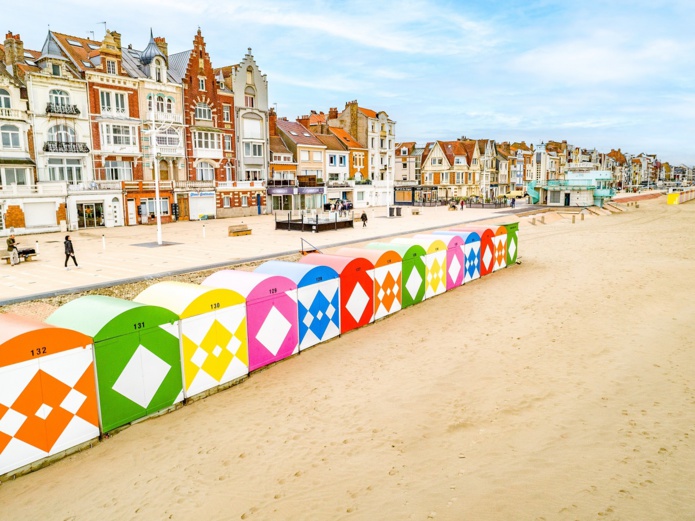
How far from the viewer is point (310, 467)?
726 centimetres

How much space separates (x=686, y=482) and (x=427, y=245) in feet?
36.5

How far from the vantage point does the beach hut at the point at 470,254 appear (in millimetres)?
19391

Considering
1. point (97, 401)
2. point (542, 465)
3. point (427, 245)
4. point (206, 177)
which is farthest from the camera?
point (206, 177)

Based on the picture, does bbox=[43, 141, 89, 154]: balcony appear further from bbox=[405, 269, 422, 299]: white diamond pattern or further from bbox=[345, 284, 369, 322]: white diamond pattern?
bbox=[345, 284, 369, 322]: white diamond pattern

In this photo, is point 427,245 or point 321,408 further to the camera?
point 427,245

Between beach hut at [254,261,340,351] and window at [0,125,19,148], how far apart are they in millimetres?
33523

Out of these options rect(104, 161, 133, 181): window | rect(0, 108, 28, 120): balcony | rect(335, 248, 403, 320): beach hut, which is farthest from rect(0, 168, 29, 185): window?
rect(335, 248, 403, 320): beach hut

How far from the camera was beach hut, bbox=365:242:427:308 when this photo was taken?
15734 millimetres

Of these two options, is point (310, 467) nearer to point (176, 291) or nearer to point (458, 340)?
point (176, 291)

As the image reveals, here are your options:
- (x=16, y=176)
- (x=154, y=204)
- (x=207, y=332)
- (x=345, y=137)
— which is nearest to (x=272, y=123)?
(x=345, y=137)

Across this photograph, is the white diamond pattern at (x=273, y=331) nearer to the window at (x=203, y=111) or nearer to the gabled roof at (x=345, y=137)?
the window at (x=203, y=111)

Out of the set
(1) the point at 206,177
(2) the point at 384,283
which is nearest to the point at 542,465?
(2) the point at 384,283

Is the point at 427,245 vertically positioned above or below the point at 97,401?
above

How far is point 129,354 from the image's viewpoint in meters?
8.41
